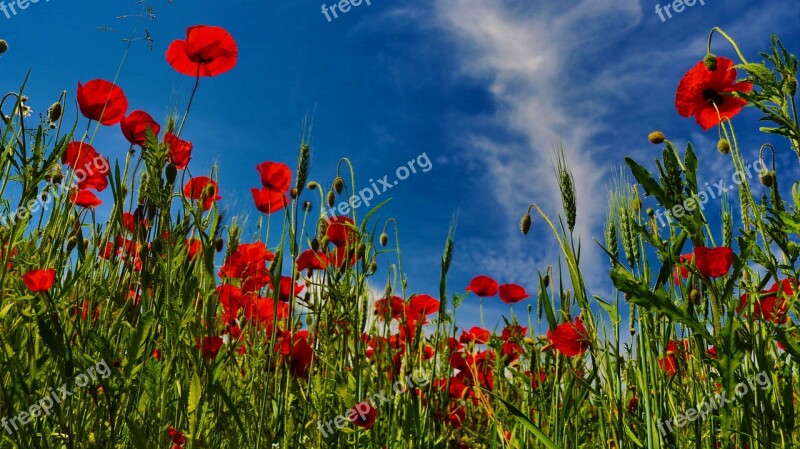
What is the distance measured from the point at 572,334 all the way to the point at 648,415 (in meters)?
0.39

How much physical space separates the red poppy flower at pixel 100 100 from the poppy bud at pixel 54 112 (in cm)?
7

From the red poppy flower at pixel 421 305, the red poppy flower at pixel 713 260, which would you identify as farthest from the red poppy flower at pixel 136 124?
the red poppy flower at pixel 713 260

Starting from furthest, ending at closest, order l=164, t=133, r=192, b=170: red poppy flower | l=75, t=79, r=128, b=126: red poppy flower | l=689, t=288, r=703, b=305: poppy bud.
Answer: l=75, t=79, r=128, b=126: red poppy flower
l=164, t=133, r=192, b=170: red poppy flower
l=689, t=288, r=703, b=305: poppy bud

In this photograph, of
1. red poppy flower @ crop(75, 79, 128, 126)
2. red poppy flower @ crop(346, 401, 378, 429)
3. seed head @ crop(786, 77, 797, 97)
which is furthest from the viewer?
red poppy flower @ crop(75, 79, 128, 126)

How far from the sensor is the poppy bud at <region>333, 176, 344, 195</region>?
245cm

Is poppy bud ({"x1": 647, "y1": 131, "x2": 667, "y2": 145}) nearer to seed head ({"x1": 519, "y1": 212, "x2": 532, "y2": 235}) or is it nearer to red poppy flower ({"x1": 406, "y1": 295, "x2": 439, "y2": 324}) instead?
seed head ({"x1": 519, "y1": 212, "x2": 532, "y2": 235})

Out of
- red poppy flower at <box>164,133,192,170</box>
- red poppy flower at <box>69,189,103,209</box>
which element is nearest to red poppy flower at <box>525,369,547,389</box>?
red poppy flower at <box>164,133,192,170</box>

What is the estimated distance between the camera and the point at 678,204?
4.60ft

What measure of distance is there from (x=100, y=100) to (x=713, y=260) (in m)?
2.05

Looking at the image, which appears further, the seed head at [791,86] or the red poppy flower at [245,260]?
the red poppy flower at [245,260]

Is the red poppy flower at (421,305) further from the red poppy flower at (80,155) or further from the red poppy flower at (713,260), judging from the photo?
the red poppy flower at (713,260)

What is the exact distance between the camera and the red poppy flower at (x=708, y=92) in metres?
1.91

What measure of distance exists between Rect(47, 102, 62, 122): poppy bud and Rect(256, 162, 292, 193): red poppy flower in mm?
769

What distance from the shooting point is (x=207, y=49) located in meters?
2.37
